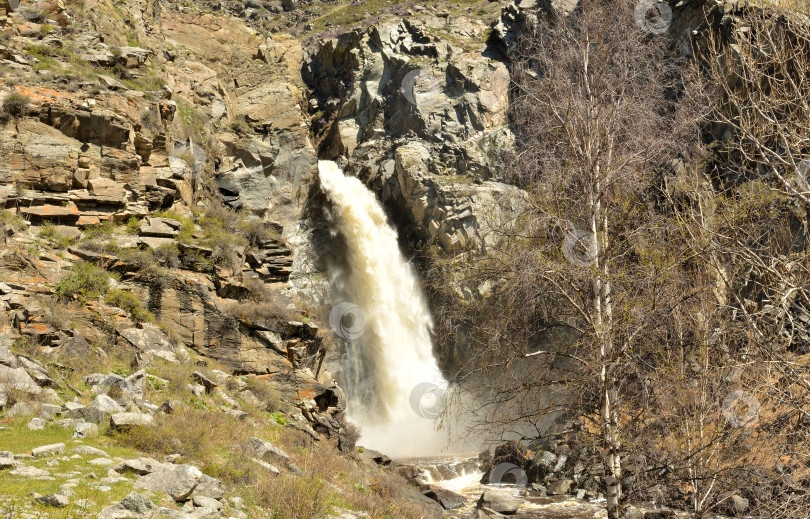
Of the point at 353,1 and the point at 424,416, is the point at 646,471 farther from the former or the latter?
the point at 353,1

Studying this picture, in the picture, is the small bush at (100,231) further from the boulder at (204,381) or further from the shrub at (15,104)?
the boulder at (204,381)

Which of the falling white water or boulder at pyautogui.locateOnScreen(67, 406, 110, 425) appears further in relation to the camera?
the falling white water

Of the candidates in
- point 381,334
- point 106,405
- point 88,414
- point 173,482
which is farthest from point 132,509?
point 381,334

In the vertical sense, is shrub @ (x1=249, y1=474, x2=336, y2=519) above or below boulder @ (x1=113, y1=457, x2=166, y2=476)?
below

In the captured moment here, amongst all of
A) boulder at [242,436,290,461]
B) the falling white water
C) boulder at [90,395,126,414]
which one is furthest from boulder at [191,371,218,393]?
the falling white water

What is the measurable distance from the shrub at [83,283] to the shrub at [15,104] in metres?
4.71

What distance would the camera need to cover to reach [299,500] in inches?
279

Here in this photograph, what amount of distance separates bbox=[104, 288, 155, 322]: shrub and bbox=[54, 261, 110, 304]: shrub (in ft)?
0.68

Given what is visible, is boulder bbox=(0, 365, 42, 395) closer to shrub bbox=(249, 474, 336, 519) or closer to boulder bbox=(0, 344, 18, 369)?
boulder bbox=(0, 344, 18, 369)

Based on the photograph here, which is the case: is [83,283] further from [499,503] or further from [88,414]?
[499,503]

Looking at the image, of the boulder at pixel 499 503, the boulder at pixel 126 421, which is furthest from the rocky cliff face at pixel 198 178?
the boulder at pixel 499 503

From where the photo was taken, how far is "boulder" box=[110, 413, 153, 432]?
6.97m

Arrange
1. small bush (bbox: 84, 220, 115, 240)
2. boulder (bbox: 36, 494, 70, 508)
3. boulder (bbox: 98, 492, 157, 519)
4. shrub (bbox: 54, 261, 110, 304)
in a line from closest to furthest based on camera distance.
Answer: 1. boulder (bbox: 36, 494, 70, 508)
2. boulder (bbox: 98, 492, 157, 519)
3. shrub (bbox: 54, 261, 110, 304)
4. small bush (bbox: 84, 220, 115, 240)

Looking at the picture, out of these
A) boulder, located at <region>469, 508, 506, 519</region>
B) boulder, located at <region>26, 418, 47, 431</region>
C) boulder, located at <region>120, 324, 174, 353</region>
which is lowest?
boulder, located at <region>469, 508, 506, 519</region>
